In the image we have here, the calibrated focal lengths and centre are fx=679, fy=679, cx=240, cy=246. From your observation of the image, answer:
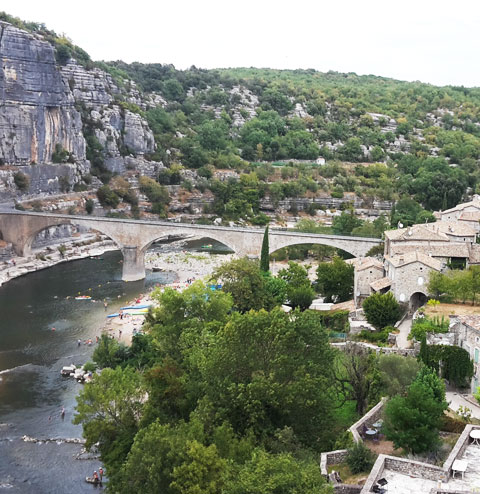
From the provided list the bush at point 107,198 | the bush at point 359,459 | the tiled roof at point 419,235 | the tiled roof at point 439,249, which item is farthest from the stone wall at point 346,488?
the bush at point 107,198

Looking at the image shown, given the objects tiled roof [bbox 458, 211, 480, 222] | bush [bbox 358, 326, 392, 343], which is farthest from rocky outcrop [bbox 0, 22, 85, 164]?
bush [bbox 358, 326, 392, 343]

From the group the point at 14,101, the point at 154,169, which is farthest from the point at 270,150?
the point at 14,101

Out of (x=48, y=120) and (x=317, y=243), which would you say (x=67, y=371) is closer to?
(x=317, y=243)

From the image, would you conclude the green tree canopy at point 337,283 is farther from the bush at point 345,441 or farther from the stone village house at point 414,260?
the bush at point 345,441

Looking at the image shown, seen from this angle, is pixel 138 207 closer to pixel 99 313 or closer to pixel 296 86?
pixel 99 313

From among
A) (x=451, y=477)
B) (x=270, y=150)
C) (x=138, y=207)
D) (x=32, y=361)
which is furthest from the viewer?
(x=270, y=150)

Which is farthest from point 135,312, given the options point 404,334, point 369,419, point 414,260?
point 369,419
